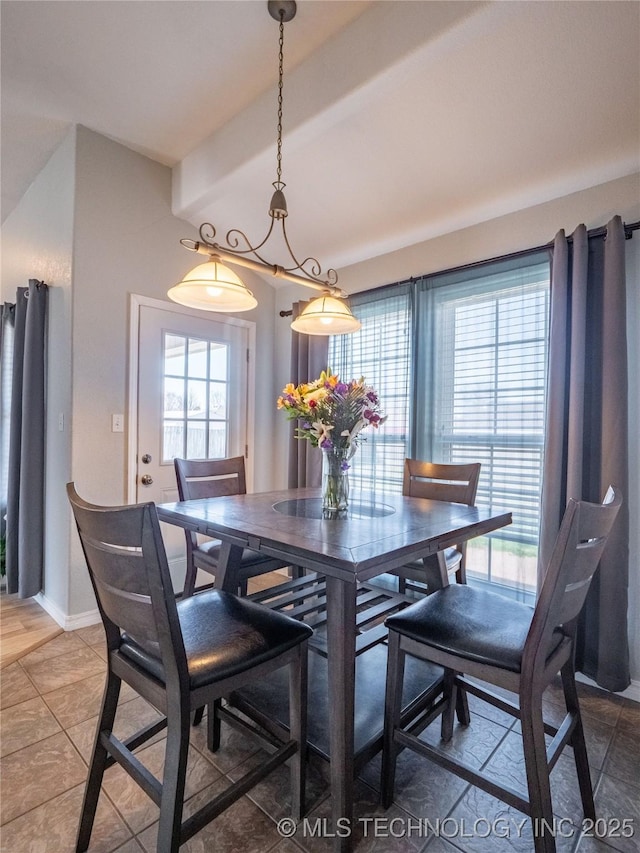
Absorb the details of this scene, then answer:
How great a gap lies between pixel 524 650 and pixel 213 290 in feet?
5.74

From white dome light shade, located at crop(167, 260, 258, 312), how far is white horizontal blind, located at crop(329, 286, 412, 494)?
1.30 meters

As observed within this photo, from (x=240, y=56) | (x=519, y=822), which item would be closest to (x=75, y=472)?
(x=240, y=56)

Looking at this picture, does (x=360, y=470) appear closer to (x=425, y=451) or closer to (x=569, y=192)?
(x=425, y=451)

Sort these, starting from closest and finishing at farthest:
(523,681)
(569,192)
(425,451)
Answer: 1. (523,681)
2. (569,192)
3. (425,451)

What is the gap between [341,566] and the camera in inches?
44.5

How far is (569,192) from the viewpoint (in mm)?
2250

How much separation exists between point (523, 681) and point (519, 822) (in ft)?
2.10

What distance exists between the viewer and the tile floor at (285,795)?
128cm

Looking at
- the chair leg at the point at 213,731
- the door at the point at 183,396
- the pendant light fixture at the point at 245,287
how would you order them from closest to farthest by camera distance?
the chair leg at the point at 213,731 < the pendant light fixture at the point at 245,287 < the door at the point at 183,396

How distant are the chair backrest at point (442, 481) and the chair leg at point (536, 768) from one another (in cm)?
119

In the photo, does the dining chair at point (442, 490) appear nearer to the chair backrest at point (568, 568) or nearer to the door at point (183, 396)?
the chair backrest at point (568, 568)

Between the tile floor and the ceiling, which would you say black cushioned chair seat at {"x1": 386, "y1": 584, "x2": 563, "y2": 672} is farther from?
the ceiling

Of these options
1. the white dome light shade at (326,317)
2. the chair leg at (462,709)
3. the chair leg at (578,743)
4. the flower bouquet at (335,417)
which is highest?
the white dome light shade at (326,317)

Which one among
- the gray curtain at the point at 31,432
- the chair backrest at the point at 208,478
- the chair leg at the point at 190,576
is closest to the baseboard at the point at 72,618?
the gray curtain at the point at 31,432
